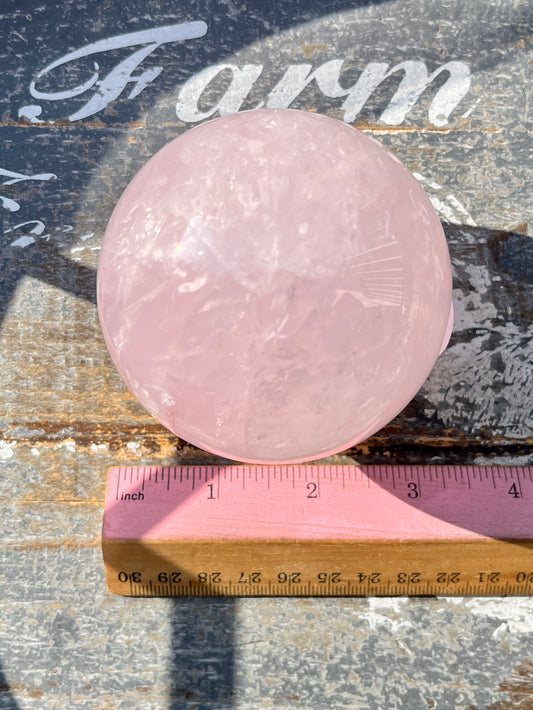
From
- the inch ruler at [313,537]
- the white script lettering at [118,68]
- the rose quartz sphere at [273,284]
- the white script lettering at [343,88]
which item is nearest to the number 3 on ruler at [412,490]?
the inch ruler at [313,537]

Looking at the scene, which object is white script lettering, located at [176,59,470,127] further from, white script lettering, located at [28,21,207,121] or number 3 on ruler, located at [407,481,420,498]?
number 3 on ruler, located at [407,481,420,498]

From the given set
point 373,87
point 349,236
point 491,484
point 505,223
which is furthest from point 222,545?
point 373,87

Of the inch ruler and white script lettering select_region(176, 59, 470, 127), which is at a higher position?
white script lettering select_region(176, 59, 470, 127)

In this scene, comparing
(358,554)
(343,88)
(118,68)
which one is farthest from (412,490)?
(118,68)

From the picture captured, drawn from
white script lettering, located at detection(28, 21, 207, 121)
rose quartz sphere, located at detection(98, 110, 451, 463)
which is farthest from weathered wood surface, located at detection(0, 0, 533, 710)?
rose quartz sphere, located at detection(98, 110, 451, 463)

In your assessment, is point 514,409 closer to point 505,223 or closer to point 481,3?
point 505,223

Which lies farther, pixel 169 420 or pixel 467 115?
pixel 467 115
